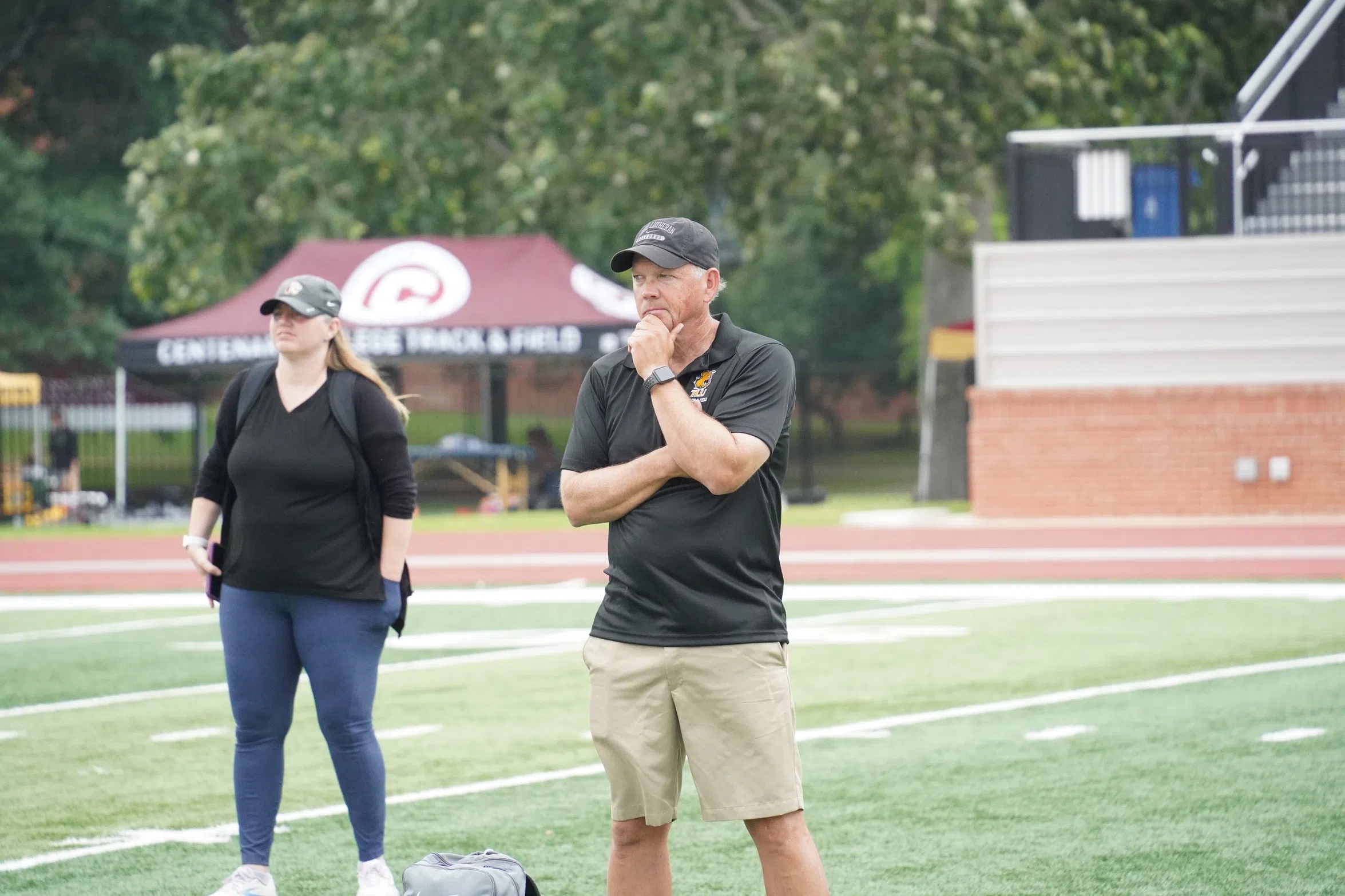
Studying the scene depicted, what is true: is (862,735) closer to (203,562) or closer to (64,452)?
(203,562)

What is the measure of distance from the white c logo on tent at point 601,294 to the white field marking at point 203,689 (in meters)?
13.0

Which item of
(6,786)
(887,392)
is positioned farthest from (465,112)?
(6,786)

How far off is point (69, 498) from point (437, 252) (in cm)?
640

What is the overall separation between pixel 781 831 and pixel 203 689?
656 cm

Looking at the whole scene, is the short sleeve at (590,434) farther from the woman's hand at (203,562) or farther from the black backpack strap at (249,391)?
the woman's hand at (203,562)

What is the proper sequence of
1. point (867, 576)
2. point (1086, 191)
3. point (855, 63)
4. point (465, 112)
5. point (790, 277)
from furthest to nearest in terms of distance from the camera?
1. point (790, 277)
2. point (465, 112)
3. point (855, 63)
4. point (1086, 191)
5. point (867, 576)

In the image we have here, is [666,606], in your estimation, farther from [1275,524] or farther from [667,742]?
[1275,524]

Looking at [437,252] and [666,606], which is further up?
[437,252]

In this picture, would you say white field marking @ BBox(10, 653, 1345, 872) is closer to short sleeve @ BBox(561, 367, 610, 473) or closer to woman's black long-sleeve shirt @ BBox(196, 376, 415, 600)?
woman's black long-sleeve shirt @ BBox(196, 376, 415, 600)

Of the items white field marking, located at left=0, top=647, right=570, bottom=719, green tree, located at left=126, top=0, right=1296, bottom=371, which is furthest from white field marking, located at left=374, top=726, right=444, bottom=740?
green tree, located at left=126, top=0, right=1296, bottom=371

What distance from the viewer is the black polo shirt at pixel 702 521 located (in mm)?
4281

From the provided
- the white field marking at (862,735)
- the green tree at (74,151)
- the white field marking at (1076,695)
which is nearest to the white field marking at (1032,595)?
the white field marking at (1076,695)

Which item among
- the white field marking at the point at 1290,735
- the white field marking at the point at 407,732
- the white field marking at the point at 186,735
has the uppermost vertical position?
the white field marking at the point at 1290,735

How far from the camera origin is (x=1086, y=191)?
69.2 ft
